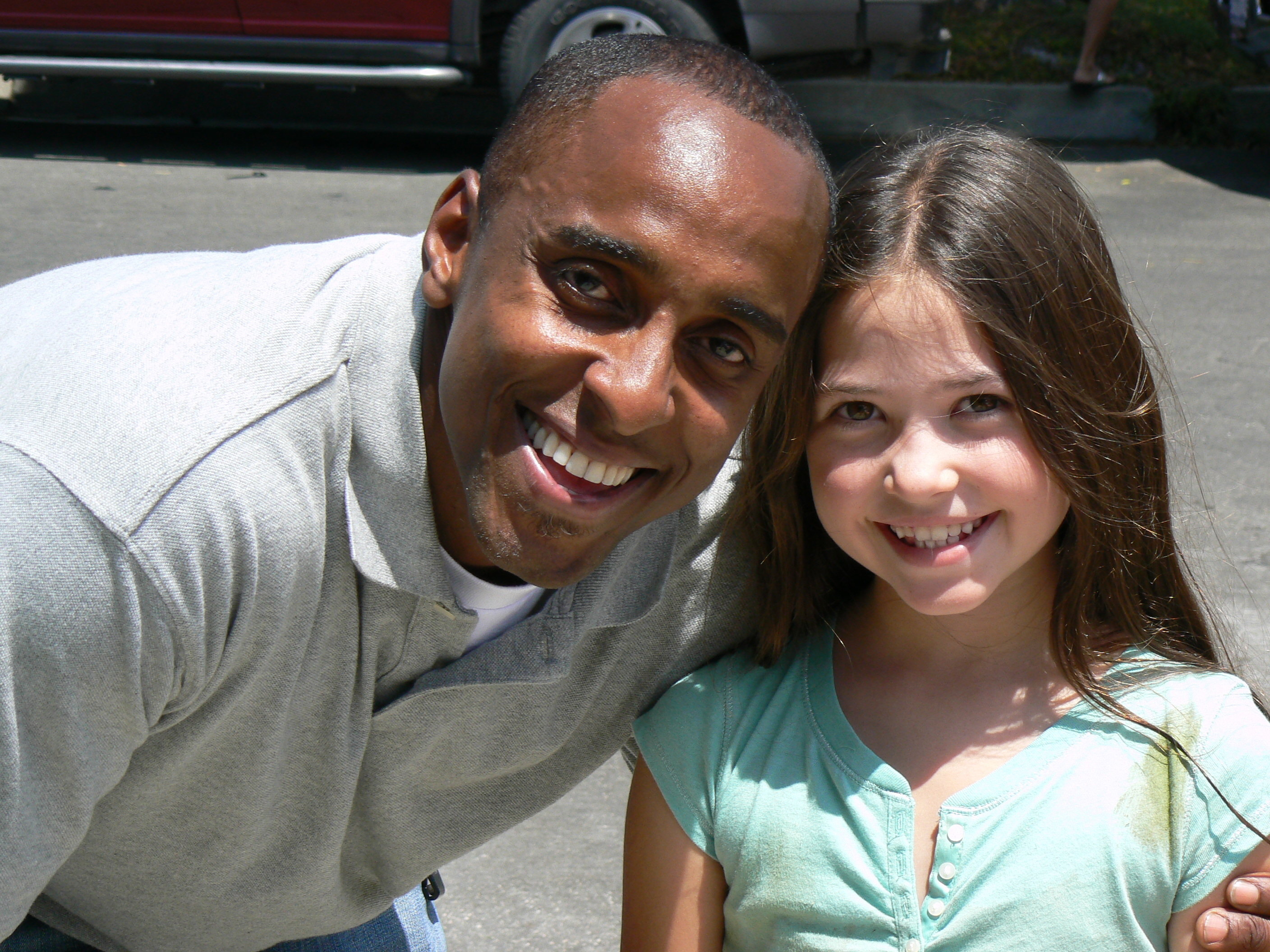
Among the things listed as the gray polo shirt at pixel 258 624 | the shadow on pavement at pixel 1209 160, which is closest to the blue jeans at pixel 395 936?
the gray polo shirt at pixel 258 624

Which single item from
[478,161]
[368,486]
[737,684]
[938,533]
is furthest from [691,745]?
[478,161]

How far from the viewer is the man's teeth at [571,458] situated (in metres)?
1.80

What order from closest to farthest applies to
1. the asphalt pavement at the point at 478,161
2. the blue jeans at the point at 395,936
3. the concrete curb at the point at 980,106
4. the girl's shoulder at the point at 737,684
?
the girl's shoulder at the point at 737,684, the blue jeans at the point at 395,936, the asphalt pavement at the point at 478,161, the concrete curb at the point at 980,106

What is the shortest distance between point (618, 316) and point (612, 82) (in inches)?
12.9

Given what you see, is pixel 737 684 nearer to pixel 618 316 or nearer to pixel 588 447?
pixel 588 447

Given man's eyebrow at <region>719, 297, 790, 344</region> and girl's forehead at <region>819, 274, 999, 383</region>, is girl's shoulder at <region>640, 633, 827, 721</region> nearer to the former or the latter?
girl's forehead at <region>819, 274, 999, 383</region>

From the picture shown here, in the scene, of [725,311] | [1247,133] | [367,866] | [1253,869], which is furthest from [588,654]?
[1247,133]

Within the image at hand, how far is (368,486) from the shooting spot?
1.87 meters

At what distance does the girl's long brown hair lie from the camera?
1979mm

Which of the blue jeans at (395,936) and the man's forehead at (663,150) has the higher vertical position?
the man's forehead at (663,150)

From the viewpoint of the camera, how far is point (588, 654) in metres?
2.16

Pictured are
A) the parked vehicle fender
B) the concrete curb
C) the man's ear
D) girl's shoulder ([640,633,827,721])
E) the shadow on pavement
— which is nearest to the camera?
the man's ear

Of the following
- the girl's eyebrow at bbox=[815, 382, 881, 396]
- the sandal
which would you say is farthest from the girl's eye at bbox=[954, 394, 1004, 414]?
the sandal

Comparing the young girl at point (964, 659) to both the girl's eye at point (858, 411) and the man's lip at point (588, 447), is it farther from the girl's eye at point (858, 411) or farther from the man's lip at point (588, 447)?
the man's lip at point (588, 447)
